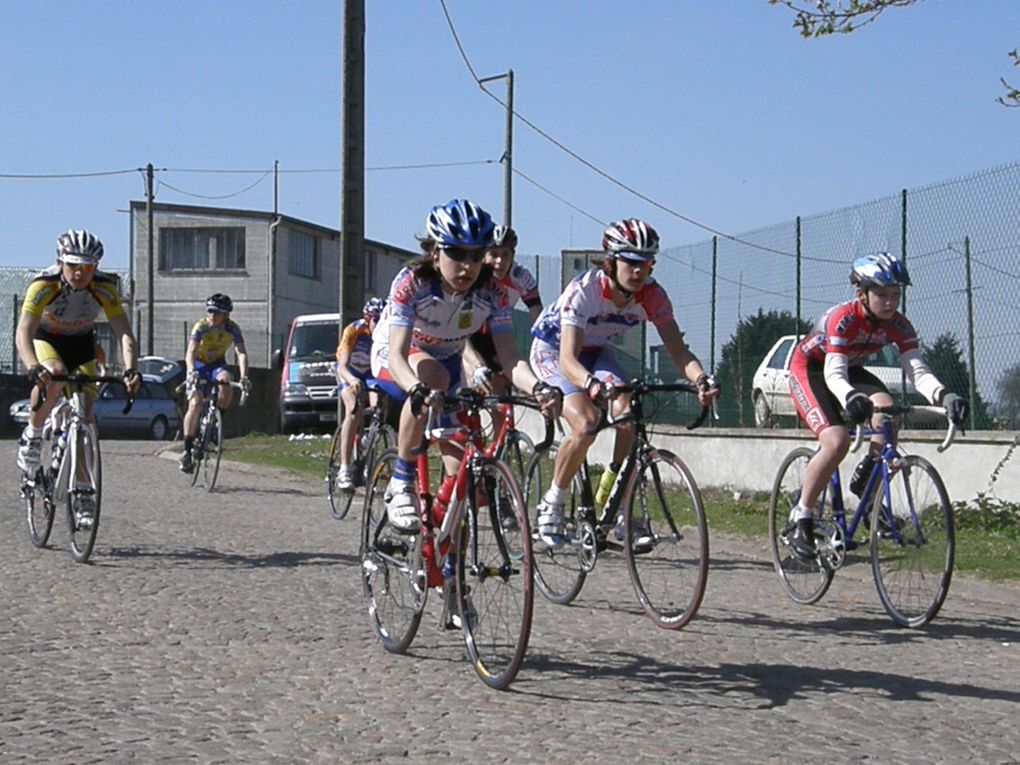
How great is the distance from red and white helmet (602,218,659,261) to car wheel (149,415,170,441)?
28800mm

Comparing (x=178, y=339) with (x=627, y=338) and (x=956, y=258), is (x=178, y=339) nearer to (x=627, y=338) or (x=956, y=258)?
(x=627, y=338)

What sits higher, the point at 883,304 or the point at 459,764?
the point at 883,304

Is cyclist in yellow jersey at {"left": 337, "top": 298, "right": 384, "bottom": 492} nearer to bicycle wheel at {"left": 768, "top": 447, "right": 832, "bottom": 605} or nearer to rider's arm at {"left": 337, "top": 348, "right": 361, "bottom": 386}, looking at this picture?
rider's arm at {"left": 337, "top": 348, "right": 361, "bottom": 386}

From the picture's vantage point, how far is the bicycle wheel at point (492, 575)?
21.1ft

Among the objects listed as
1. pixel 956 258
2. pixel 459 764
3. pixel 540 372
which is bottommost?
pixel 459 764

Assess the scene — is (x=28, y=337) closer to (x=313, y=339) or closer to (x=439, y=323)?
(x=439, y=323)

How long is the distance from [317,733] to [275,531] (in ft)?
23.5

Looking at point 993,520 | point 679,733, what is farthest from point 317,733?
point 993,520

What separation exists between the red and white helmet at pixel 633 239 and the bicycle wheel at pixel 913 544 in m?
1.72

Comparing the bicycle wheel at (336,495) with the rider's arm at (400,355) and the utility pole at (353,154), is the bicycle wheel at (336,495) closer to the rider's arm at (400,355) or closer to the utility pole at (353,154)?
the utility pole at (353,154)

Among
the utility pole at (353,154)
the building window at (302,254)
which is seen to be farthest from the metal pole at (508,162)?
the building window at (302,254)

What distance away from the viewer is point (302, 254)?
204 feet

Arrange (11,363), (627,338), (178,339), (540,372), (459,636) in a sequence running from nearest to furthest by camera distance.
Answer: (459,636), (540,372), (627,338), (11,363), (178,339)

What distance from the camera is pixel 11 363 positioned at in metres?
41.1
